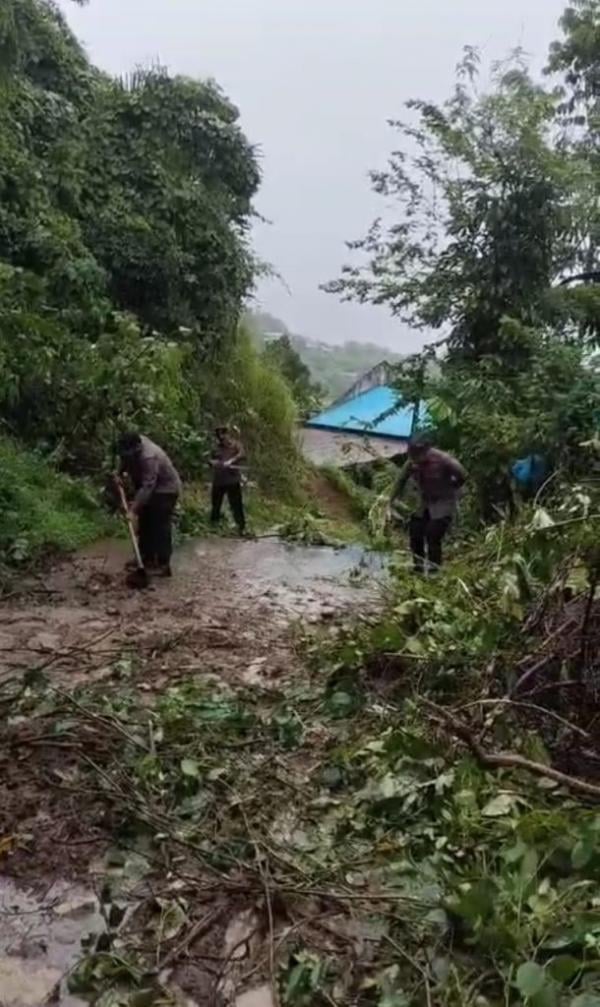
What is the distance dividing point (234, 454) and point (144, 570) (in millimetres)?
2739

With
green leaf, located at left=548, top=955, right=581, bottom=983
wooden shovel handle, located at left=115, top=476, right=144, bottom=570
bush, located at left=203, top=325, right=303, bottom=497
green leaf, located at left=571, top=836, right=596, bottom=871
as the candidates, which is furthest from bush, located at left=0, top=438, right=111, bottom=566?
green leaf, located at left=548, top=955, right=581, bottom=983

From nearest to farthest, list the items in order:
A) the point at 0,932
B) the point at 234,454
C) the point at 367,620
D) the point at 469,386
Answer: the point at 0,932
the point at 367,620
the point at 234,454
the point at 469,386

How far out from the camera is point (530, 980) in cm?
237

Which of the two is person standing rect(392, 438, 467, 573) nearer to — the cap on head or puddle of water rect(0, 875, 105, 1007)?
the cap on head

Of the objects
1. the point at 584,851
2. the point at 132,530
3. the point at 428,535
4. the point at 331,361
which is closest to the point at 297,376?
the point at 331,361

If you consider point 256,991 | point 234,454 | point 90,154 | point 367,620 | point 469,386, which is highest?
point 90,154

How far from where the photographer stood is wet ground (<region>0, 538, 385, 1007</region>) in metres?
3.09

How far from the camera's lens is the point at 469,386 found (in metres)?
11.1

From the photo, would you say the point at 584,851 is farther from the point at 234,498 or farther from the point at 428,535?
the point at 234,498

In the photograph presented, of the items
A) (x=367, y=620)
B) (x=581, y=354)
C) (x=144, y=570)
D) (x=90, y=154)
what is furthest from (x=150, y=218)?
(x=367, y=620)

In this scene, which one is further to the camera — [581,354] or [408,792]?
[581,354]

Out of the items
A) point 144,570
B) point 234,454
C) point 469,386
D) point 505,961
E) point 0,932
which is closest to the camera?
point 505,961

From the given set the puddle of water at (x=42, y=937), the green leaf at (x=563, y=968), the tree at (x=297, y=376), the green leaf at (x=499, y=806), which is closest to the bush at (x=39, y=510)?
the puddle of water at (x=42, y=937)

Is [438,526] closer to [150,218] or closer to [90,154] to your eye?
[150,218]
